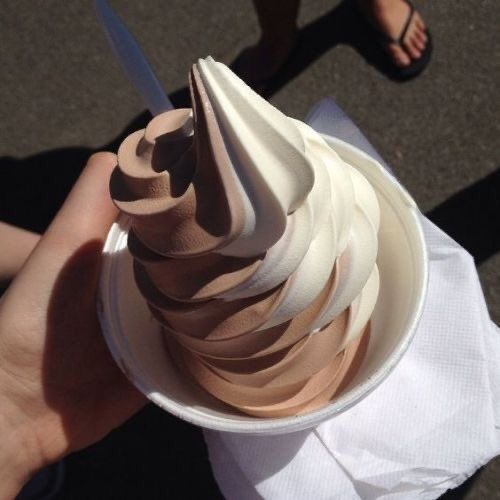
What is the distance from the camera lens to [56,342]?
1535mm

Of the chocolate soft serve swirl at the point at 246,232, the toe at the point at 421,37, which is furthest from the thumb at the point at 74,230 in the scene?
the toe at the point at 421,37

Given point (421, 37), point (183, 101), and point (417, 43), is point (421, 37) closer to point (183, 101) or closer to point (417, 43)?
point (417, 43)

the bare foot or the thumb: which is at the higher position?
the thumb

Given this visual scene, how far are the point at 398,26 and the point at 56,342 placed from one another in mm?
2070

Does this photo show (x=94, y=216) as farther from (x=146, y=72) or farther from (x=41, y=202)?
(x=41, y=202)

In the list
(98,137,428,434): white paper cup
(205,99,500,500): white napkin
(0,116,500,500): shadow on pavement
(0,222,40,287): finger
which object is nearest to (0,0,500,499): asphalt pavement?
(0,116,500,500): shadow on pavement

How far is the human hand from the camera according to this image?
1491 millimetres

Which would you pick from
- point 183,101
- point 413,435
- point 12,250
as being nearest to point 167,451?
point 12,250

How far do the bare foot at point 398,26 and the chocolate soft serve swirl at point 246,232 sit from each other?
5.25 feet

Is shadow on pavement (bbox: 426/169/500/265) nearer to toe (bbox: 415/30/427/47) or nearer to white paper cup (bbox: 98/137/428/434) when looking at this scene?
toe (bbox: 415/30/427/47)

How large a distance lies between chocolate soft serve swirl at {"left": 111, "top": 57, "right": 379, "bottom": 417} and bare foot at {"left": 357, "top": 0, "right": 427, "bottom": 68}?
1601 millimetres

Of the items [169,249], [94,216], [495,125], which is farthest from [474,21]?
[169,249]

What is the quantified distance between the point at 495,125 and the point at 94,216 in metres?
1.81

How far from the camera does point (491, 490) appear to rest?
7.06 feet
